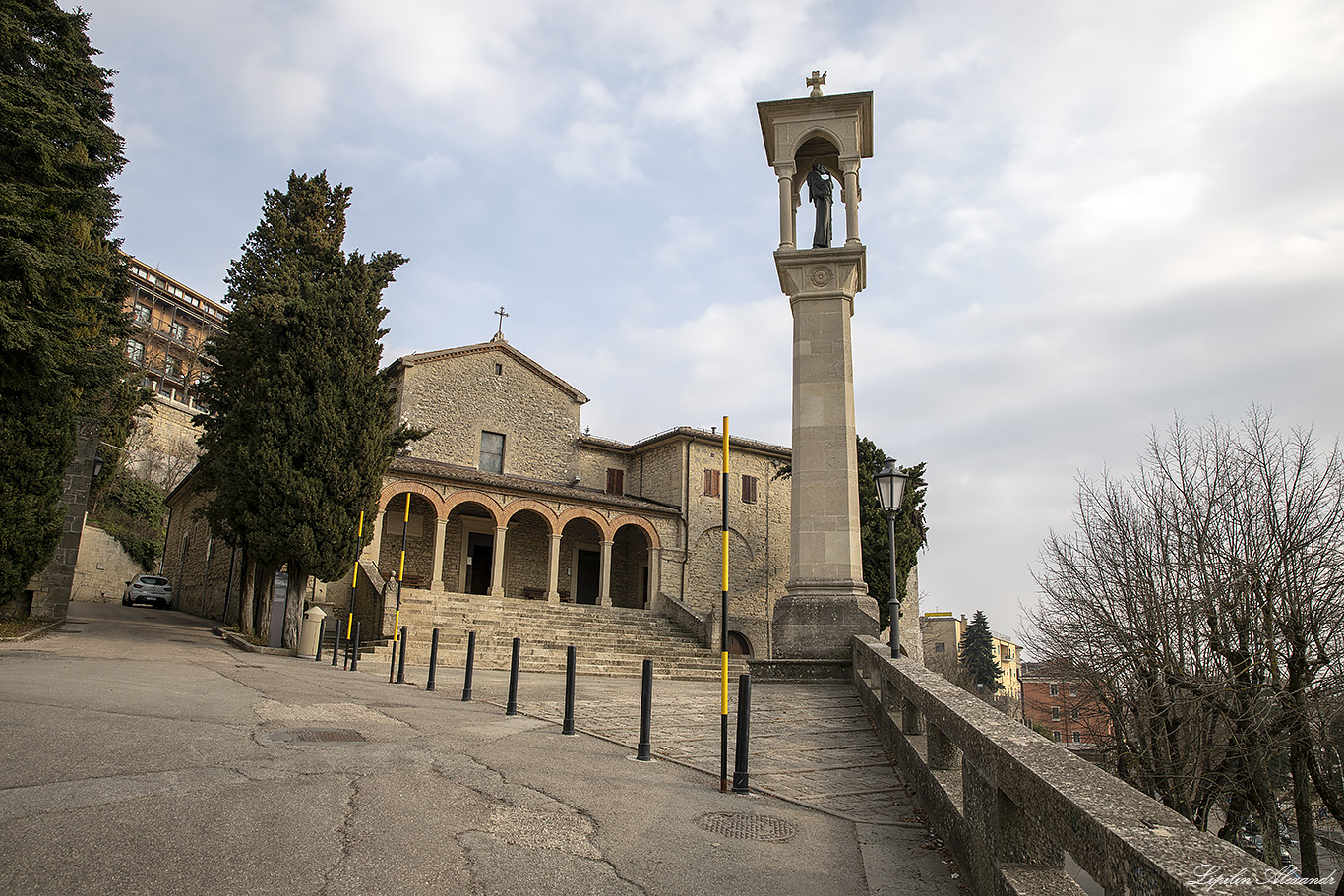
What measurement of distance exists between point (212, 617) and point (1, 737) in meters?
25.9

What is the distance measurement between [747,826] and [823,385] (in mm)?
7657

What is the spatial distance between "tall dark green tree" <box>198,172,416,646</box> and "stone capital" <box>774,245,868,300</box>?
10597mm

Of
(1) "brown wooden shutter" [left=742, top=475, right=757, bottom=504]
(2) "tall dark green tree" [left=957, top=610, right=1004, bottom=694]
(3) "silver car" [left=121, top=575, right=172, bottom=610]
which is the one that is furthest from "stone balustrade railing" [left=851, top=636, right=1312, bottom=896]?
(2) "tall dark green tree" [left=957, top=610, right=1004, bottom=694]

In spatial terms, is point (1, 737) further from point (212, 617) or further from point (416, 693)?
point (212, 617)

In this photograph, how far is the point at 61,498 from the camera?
57.0 ft

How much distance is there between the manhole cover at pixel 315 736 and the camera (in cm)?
621

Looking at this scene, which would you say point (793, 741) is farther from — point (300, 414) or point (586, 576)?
point (586, 576)

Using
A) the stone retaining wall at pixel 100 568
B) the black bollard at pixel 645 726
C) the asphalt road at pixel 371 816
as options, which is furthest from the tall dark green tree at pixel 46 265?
the stone retaining wall at pixel 100 568

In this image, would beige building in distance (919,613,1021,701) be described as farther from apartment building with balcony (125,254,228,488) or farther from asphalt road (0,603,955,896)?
asphalt road (0,603,955,896)

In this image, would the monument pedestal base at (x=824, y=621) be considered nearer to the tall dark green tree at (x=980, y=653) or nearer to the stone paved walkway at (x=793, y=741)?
the stone paved walkway at (x=793, y=741)

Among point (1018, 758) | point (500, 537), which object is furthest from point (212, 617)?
point (1018, 758)

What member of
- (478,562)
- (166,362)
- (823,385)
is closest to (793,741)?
(823,385)

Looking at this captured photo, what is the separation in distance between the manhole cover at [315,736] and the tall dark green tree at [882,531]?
22.3 meters

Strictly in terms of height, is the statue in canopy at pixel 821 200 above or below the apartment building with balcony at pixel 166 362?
below
